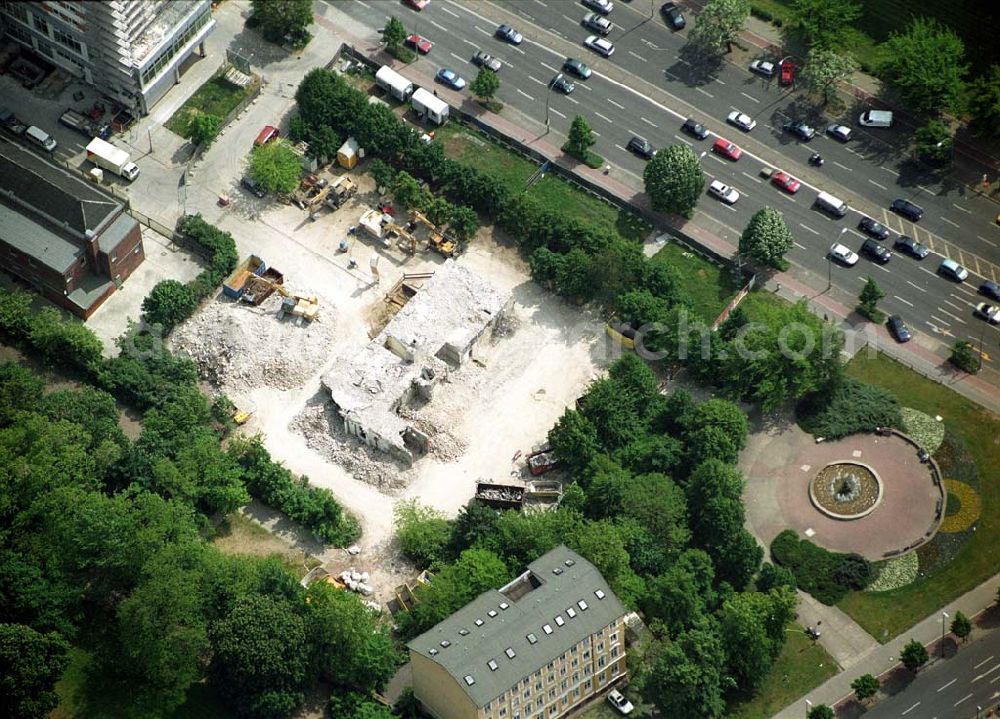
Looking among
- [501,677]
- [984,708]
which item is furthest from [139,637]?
[984,708]

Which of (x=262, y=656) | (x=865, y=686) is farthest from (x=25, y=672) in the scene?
(x=865, y=686)

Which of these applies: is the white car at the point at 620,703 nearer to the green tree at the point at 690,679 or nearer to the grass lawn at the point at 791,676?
the green tree at the point at 690,679

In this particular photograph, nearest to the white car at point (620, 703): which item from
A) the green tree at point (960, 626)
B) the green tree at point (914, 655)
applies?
the green tree at point (914, 655)

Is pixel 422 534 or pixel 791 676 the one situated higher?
pixel 791 676

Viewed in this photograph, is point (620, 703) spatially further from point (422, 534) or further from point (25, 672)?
point (25, 672)

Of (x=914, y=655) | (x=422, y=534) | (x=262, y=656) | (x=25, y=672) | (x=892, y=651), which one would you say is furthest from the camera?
(x=422, y=534)

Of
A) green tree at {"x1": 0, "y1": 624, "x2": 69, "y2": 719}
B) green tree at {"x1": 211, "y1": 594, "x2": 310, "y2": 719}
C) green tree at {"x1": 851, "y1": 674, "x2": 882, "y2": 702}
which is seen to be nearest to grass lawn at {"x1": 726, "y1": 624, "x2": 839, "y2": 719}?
green tree at {"x1": 851, "y1": 674, "x2": 882, "y2": 702}

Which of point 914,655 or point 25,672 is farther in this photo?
point 914,655

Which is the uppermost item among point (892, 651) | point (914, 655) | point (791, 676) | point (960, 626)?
point (960, 626)

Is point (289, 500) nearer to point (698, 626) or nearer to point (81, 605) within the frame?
point (81, 605)
